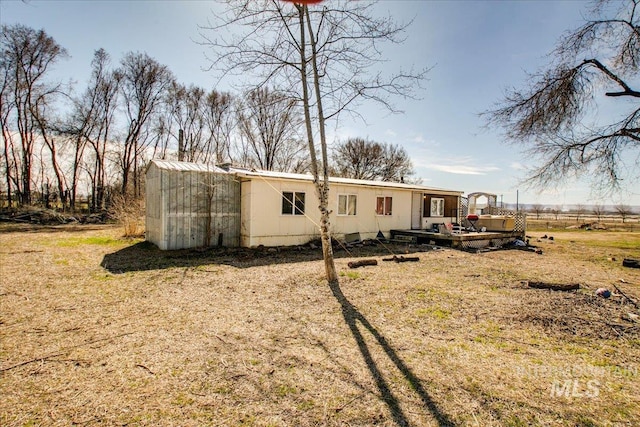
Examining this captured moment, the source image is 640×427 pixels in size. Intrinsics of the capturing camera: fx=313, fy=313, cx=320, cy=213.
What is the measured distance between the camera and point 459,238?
12867mm

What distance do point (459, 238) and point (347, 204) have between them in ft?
15.8

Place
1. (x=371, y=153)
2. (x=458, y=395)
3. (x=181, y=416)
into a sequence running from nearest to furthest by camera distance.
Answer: (x=181, y=416) < (x=458, y=395) < (x=371, y=153)

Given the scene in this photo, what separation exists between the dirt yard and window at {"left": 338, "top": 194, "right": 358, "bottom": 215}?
19.1 ft

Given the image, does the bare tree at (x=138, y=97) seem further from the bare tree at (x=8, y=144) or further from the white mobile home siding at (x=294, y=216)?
the white mobile home siding at (x=294, y=216)

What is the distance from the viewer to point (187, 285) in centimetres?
639

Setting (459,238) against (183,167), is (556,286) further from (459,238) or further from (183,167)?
(183,167)

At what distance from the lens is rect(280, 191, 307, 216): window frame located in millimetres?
11423

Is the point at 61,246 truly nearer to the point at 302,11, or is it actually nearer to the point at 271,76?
the point at 271,76

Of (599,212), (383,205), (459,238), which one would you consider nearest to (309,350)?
(459,238)

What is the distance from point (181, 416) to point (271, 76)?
19.8 ft

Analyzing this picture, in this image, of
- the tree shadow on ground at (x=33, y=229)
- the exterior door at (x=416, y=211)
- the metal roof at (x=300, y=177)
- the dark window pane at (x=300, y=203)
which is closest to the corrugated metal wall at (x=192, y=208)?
the metal roof at (x=300, y=177)

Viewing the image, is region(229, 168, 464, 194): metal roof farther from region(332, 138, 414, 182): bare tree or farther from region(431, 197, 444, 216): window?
region(332, 138, 414, 182): bare tree

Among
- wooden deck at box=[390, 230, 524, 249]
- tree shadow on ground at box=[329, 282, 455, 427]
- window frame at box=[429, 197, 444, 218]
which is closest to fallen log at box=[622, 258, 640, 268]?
wooden deck at box=[390, 230, 524, 249]

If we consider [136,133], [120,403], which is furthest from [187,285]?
[136,133]
